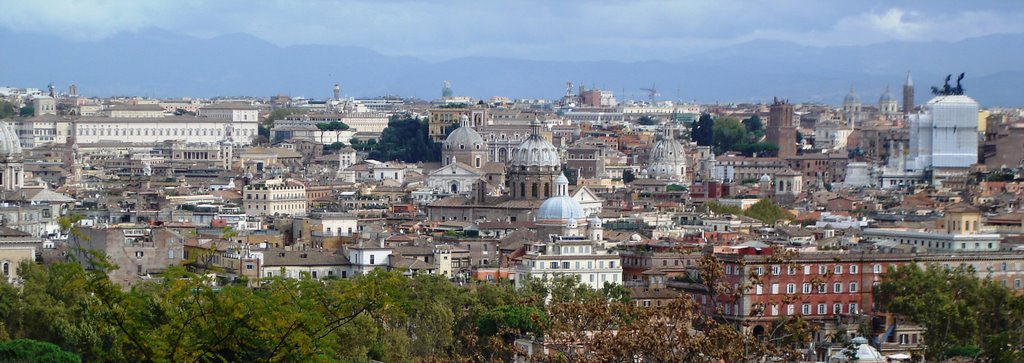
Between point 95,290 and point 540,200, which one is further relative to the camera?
point 540,200

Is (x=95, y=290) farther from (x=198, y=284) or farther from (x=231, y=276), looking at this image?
(x=231, y=276)

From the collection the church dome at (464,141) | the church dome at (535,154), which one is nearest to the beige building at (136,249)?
the church dome at (535,154)

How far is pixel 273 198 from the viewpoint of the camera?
2960 inches

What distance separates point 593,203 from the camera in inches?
2822


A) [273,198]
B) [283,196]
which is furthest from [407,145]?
[273,198]

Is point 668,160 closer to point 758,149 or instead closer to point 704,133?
point 758,149

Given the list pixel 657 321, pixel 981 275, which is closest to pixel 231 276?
pixel 981 275

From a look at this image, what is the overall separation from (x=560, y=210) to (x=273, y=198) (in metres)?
16.8

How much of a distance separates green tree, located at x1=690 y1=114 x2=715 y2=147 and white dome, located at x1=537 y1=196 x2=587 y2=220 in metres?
64.7

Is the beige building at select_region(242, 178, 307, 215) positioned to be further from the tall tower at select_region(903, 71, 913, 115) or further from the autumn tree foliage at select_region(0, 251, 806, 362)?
the tall tower at select_region(903, 71, 913, 115)

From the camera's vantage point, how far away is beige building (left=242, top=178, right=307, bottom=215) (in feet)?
242

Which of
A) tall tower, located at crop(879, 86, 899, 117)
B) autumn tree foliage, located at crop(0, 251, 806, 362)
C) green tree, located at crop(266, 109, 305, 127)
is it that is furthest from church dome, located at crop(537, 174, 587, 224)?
tall tower, located at crop(879, 86, 899, 117)

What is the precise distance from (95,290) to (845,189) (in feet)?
227

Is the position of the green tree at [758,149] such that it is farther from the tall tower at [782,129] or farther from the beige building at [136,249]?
the beige building at [136,249]
